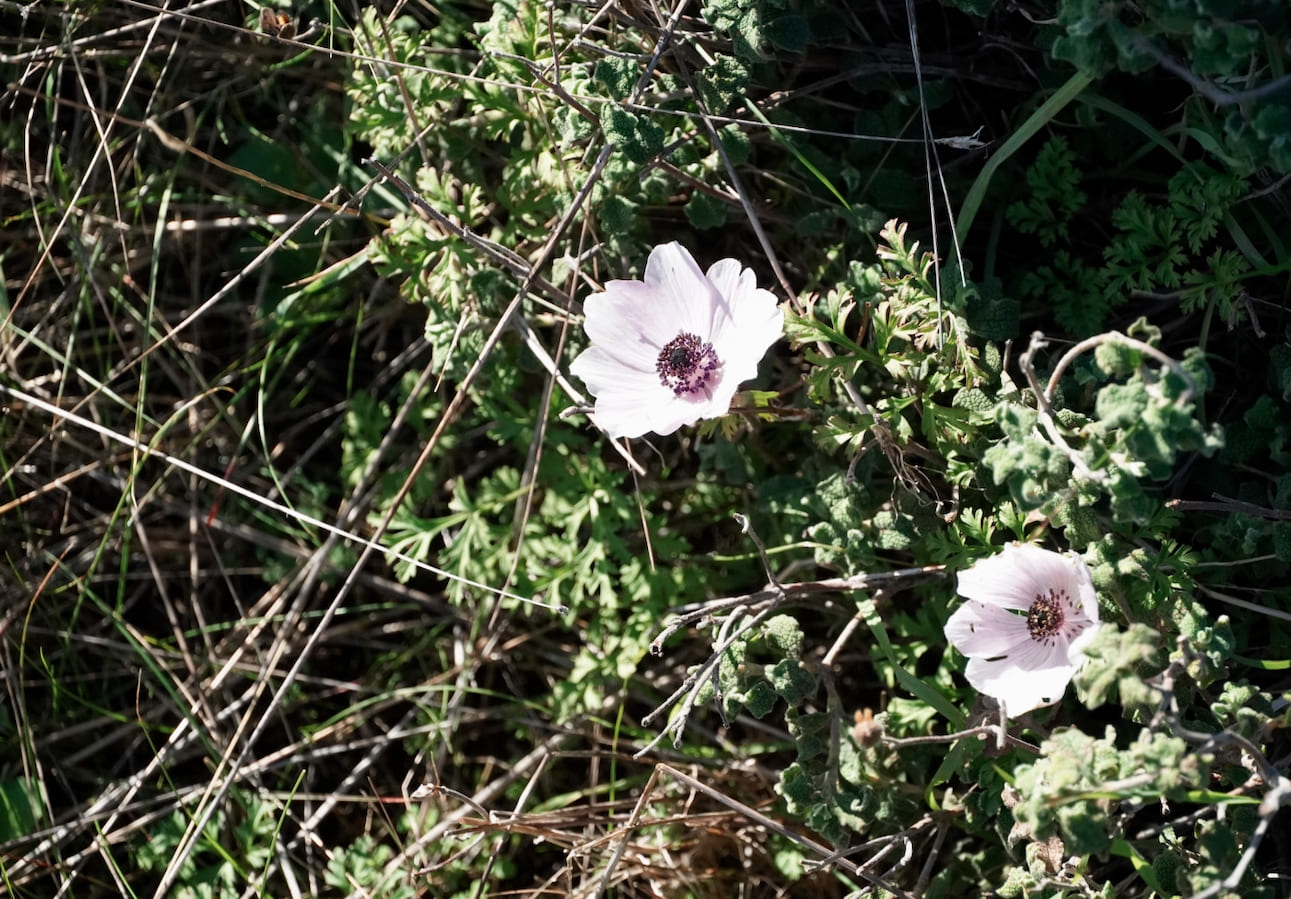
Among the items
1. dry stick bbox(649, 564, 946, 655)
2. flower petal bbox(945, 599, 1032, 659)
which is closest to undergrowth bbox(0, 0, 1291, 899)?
dry stick bbox(649, 564, 946, 655)

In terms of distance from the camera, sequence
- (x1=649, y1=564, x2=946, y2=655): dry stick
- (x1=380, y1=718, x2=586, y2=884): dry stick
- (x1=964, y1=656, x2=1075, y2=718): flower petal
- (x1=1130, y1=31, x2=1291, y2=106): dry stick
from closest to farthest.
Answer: (x1=1130, y1=31, x2=1291, y2=106): dry stick, (x1=964, y1=656, x2=1075, y2=718): flower petal, (x1=649, y1=564, x2=946, y2=655): dry stick, (x1=380, y1=718, x2=586, y2=884): dry stick

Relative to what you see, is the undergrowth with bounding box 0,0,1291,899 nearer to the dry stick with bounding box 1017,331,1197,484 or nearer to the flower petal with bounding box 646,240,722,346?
the dry stick with bounding box 1017,331,1197,484

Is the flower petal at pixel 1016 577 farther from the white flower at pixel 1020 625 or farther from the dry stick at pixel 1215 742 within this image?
the dry stick at pixel 1215 742

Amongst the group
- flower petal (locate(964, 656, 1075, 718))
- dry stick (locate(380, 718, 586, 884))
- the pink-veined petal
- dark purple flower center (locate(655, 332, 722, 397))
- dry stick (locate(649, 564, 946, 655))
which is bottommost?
dry stick (locate(380, 718, 586, 884))

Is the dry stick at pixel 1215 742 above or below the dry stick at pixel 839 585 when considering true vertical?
above

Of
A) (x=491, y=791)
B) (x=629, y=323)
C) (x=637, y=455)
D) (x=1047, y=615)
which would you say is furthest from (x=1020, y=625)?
(x=491, y=791)

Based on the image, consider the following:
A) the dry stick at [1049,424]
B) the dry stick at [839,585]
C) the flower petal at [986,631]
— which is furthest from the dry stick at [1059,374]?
the dry stick at [839,585]

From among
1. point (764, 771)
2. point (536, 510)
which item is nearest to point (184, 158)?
point (536, 510)
